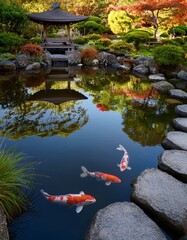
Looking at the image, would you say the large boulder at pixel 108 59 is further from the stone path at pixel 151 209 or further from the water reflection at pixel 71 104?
the stone path at pixel 151 209

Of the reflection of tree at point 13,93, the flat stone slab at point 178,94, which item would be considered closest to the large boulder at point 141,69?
the flat stone slab at point 178,94

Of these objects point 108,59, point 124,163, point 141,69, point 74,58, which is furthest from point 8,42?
point 124,163

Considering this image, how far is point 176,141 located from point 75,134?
8.43ft

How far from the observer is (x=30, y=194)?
427cm

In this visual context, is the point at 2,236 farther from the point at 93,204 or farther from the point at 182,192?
the point at 182,192

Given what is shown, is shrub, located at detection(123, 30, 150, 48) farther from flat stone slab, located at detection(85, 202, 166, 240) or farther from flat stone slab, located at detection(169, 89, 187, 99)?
flat stone slab, located at detection(85, 202, 166, 240)

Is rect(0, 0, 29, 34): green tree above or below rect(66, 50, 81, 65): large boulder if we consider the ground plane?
above

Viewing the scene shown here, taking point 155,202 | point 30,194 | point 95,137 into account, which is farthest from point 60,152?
point 155,202

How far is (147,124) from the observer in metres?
7.71

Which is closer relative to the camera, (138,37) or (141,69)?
(141,69)

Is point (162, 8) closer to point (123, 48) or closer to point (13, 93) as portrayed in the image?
point (123, 48)

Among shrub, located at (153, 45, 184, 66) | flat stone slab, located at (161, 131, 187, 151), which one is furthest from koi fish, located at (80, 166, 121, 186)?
shrub, located at (153, 45, 184, 66)

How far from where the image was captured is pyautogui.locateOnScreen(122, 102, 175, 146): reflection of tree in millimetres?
6771

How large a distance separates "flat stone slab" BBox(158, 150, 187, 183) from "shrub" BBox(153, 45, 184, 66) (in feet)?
34.7
